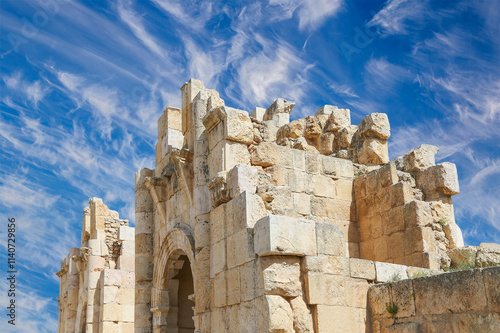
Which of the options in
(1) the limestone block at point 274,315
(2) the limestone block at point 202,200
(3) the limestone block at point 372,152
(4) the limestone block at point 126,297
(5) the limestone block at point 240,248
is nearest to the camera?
(1) the limestone block at point 274,315

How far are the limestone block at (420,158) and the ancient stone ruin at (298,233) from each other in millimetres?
25

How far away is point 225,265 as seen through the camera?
764 centimetres

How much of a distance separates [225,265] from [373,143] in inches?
162

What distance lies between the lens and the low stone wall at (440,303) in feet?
18.0

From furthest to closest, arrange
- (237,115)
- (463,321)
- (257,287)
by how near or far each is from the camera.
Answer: (237,115) < (257,287) < (463,321)

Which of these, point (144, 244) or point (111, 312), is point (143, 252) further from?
point (111, 312)

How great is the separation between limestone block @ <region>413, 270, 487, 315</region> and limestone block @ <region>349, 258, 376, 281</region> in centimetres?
95

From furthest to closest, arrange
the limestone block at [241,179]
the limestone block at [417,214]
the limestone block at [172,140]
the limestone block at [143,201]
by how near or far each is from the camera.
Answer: the limestone block at [143,201]
the limestone block at [172,140]
the limestone block at [417,214]
the limestone block at [241,179]

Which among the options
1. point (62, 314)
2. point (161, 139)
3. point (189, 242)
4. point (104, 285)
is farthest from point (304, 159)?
point (62, 314)

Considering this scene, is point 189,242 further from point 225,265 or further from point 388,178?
point 388,178

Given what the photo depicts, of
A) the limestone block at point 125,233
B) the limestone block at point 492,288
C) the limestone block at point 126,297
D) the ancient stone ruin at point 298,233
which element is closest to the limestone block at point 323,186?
the ancient stone ruin at point 298,233

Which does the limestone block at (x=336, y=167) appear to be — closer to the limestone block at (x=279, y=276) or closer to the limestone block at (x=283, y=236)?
the limestone block at (x=283, y=236)

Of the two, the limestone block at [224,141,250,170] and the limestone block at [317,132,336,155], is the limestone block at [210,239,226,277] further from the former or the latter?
the limestone block at [317,132,336,155]

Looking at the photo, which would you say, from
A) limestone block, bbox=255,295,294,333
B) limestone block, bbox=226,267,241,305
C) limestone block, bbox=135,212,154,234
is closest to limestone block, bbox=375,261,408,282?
limestone block, bbox=255,295,294,333
